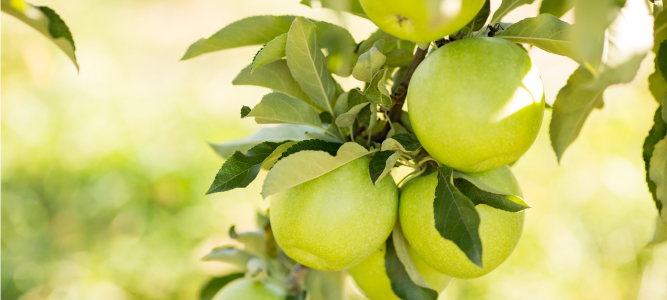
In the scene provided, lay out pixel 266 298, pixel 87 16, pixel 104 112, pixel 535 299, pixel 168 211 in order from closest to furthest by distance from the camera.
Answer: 1. pixel 266 298
2. pixel 535 299
3. pixel 168 211
4. pixel 104 112
5. pixel 87 16

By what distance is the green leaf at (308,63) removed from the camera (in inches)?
17.3

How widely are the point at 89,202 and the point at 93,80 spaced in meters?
0.69

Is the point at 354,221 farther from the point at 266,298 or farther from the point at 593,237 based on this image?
the point at 593,237

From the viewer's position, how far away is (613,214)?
6.06 feet

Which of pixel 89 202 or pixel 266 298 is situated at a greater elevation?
pixel 266 298

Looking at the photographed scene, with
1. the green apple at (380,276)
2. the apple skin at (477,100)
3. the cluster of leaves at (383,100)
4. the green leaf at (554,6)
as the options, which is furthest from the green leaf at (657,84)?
the green apple at (380,276)

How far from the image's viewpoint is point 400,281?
0.52m

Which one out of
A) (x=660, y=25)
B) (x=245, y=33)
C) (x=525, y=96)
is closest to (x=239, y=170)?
(x=245, y=33)

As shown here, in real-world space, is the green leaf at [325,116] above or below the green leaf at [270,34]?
below

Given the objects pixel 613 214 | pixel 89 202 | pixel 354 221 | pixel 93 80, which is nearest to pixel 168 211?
pixel 89 202

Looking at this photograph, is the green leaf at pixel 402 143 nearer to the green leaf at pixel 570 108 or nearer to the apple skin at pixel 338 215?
the apple skin at pixel 338 215

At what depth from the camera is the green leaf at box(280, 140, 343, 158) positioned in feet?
1.44

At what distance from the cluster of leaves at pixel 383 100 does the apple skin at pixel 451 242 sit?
0.03 metres

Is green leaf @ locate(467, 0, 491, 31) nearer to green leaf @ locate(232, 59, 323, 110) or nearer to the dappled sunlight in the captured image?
the dappled sunlight
